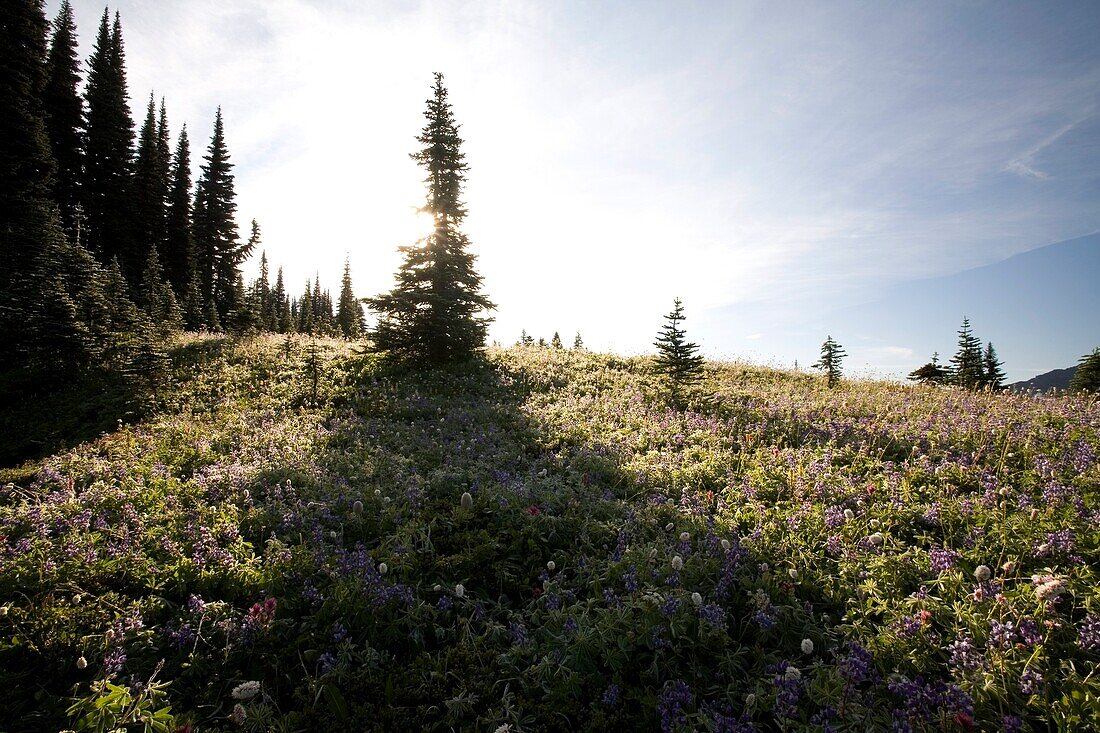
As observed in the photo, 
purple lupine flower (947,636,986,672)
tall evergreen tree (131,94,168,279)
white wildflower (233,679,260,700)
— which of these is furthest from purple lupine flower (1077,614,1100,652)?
tall evergreen tree (131,94,168,279)

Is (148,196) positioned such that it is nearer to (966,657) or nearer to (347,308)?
(347,308)

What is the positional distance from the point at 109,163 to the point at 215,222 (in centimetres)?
858

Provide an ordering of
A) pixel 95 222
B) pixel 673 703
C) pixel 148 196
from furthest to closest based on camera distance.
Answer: pixel 148 196 → pixel 95 222 → pixel 673 703

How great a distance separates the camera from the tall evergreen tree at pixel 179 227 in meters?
40.8

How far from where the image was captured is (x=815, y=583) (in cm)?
450

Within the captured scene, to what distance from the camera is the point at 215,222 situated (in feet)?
134

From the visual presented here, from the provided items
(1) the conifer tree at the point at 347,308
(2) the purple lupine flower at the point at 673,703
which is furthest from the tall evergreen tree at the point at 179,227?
(2) the purple lupine flower at the point at 673,703

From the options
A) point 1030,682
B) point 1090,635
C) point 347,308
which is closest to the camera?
point 1030,682

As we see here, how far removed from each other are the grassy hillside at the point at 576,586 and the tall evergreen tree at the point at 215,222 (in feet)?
136

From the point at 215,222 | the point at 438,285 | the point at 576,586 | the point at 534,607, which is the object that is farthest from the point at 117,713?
the point at 215,222

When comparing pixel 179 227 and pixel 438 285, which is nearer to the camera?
pixel 438 285

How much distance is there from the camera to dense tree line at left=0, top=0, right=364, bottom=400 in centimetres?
1902

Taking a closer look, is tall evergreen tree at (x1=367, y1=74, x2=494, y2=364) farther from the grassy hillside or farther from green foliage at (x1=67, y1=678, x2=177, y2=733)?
green foliage at (x1=67, y1=678, x2=177, y2=733)

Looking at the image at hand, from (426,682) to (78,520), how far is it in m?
4.78
